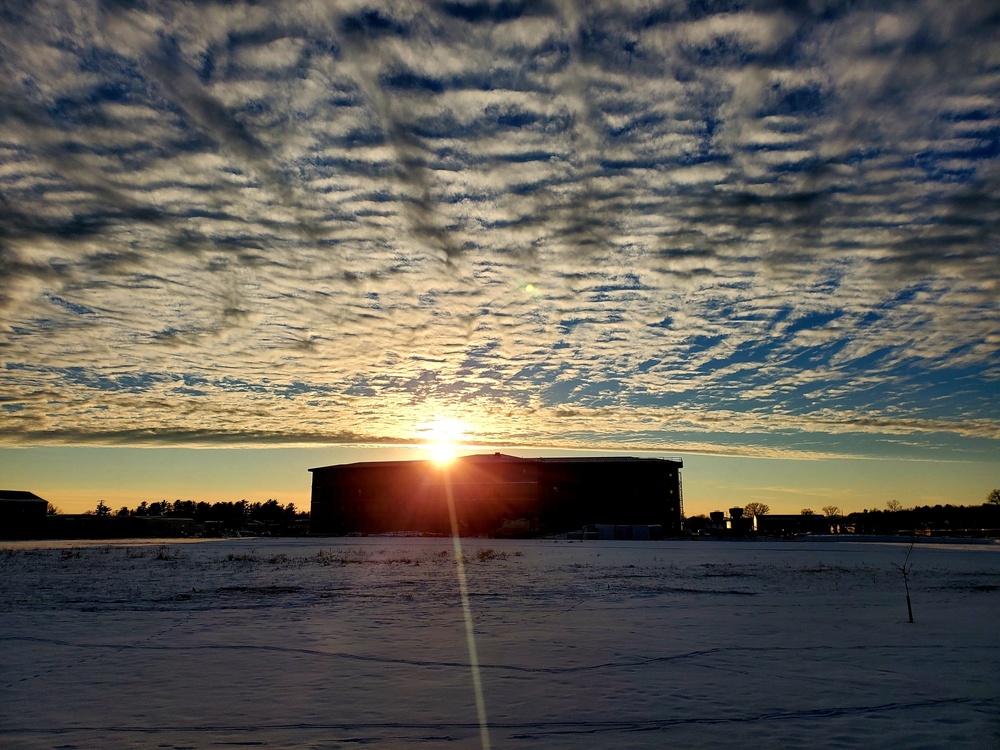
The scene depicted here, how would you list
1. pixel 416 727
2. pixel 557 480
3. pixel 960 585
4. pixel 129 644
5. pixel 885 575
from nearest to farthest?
1. pixel 416 727
2. pixel 129 644
3. pixel 960 585
4. pixel 885 575
5. pixel 557 480

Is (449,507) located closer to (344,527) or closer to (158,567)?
(344,527)

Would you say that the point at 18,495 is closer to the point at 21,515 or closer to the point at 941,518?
the point at 21,515

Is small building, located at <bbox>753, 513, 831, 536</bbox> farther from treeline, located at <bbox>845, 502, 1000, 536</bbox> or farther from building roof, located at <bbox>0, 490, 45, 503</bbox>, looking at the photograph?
building roof, located at <bbox>0, 490, 45, 503</bbox>

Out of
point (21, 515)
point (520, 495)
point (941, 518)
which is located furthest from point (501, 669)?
point (941, 518)

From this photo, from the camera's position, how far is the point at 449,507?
105 metres

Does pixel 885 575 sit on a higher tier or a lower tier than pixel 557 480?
lower

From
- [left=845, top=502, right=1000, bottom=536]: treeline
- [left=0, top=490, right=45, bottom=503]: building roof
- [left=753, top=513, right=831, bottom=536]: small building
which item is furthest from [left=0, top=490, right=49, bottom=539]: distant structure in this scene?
[left=845, top=502, right=1000, bottom=536]: treeline

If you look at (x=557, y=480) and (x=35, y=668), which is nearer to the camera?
(x=35, y=668)

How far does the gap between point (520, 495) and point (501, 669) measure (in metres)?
95.7

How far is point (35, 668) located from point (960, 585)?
23.6 metres

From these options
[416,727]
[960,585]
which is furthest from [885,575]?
[416,727]

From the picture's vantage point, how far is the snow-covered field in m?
6.53

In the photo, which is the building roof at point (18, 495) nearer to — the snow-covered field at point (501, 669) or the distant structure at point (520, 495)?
the distant structure at point (520, 495)

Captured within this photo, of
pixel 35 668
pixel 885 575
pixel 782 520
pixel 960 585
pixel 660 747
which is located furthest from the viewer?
pixel 782 520
